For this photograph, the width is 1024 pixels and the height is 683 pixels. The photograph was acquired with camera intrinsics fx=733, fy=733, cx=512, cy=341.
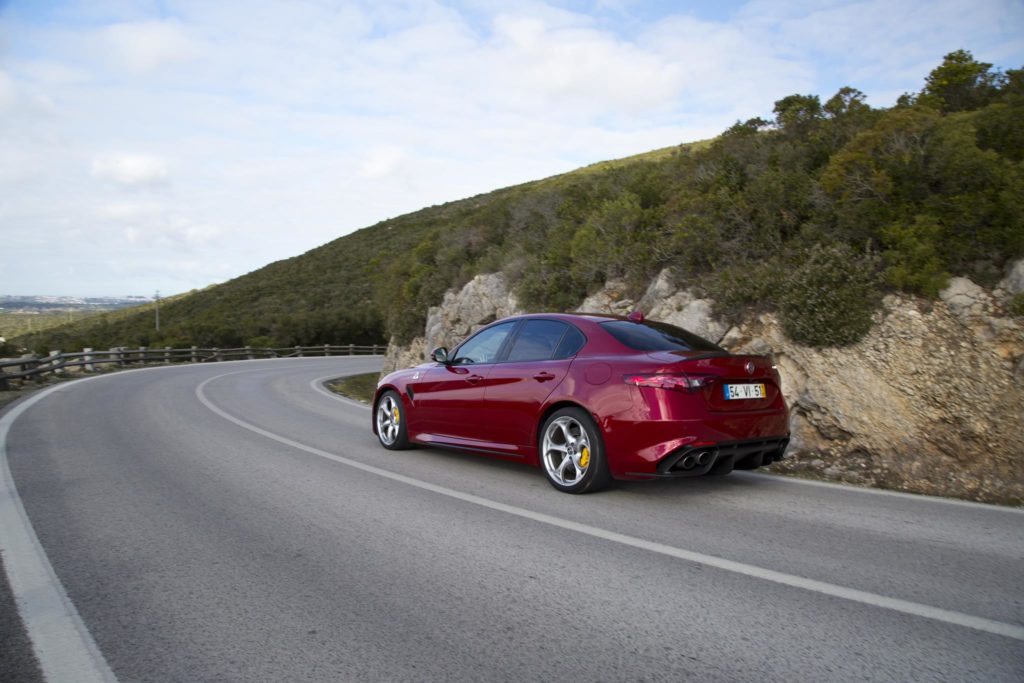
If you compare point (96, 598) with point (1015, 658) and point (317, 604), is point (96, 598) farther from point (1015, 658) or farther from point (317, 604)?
point (1015, 658)

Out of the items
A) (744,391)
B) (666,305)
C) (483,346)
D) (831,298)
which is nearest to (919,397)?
(831,298)

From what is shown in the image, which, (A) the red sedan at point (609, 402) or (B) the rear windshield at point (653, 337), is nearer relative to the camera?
(A) the red sedan at point (609, 402)

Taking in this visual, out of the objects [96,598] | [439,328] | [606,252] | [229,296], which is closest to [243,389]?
[439,328]

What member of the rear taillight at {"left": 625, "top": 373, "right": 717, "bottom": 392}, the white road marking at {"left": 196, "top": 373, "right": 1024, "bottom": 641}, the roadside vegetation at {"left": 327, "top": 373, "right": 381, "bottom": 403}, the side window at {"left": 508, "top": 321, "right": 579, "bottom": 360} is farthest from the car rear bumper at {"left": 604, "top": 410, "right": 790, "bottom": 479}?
the roadside vegetation at {"left": 327, "top": 373, "right": 381, "bottom": 403}

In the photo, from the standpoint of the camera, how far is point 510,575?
13.6 ft

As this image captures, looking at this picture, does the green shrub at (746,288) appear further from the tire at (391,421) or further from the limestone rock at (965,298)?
the tire at (391,421)

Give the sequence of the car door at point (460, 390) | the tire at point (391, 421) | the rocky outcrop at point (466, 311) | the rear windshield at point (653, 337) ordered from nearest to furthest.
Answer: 1. the rear windshield at point (653, 337)
2. the car door at point (460, 390)
3. the tire at point (391, 421)
4. the rocky outcrop at point (466, 311)

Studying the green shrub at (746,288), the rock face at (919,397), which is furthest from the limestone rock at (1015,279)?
Result: the green shrub at (746,288)

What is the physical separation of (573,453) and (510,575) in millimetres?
2114

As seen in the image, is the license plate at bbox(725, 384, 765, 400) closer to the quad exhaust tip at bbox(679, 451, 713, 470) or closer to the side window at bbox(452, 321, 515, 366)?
the quad exhaust tip at bbox(679, 451, 713, 470)

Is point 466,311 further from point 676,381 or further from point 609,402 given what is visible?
point 676,381

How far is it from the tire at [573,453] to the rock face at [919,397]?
2858 millimetres

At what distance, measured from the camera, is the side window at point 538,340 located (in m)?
6.66

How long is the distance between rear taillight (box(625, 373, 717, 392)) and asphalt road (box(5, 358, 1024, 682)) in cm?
97
